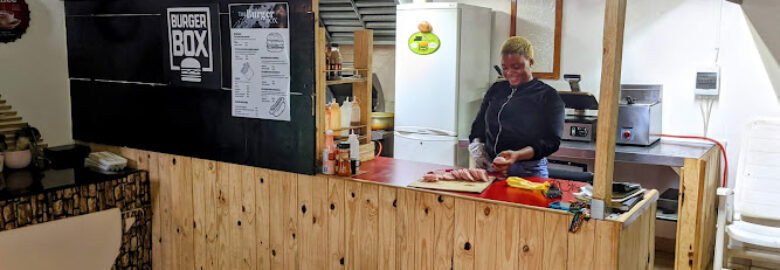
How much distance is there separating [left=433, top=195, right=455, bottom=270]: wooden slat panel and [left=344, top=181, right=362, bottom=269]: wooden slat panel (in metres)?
0.38

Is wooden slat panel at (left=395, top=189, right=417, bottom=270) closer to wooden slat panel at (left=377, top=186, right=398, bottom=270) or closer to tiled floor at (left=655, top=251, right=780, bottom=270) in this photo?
wooden slat panel at (left=377, top=186, right=398, bottom=270)

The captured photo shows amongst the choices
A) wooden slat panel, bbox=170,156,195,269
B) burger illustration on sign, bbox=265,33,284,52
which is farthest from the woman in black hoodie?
wooden slat panel, bbox=170,156,195,269

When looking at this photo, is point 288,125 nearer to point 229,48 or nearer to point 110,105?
point 229,48

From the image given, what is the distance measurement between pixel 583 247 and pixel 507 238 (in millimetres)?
294

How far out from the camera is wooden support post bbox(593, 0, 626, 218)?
225 centimetres

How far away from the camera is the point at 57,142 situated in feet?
12.6

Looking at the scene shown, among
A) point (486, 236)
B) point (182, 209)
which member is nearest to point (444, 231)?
point (486, 236)

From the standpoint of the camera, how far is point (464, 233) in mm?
2617

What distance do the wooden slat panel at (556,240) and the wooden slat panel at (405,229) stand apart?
0.57 m

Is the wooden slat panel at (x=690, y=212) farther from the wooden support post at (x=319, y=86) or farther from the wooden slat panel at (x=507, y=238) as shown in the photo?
the wooden support post at (x=319, y=86)

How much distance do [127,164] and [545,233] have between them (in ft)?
8.07

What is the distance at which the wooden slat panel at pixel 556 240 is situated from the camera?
7.82 feet

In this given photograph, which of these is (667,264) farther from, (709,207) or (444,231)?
(444,231)

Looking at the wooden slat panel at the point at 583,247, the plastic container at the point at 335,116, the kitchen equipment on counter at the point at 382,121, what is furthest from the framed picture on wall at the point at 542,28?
the wooden slat panel at the point at 583,247
